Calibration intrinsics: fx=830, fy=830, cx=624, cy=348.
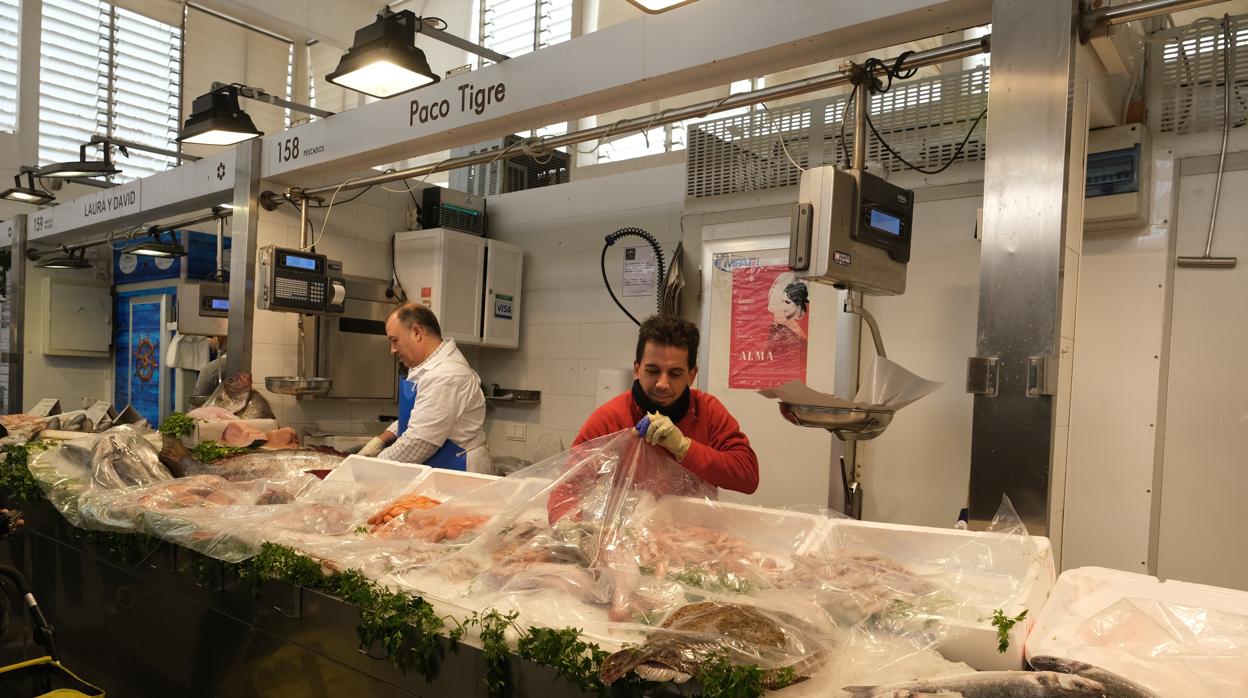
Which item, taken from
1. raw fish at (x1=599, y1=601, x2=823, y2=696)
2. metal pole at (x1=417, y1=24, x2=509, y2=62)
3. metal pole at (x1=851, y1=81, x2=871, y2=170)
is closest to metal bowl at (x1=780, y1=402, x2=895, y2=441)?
metal pole at (x1=851, y1=81, x2=871, y2=170)

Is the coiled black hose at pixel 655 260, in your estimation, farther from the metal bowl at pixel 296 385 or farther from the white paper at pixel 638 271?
the metal bowl at pixel 296 385

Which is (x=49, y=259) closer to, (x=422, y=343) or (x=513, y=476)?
(x=422, y=343)

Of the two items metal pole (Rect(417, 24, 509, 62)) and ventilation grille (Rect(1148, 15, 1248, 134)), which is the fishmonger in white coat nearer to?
metal pole (Rect(417, 24, 509, 62))

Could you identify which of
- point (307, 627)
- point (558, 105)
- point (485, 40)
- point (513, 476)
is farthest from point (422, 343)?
point (485, 40)

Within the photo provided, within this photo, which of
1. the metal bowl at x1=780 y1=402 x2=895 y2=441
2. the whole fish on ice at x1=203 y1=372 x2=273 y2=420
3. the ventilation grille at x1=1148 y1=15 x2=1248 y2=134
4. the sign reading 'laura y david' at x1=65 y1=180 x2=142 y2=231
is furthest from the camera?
the sign reading 'laura y david' at x1=65 y1=180 x2=142 y2=231

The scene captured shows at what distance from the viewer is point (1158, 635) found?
4.90 ft

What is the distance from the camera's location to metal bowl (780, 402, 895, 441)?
3000 millimetres

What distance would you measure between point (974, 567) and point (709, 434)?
45.5 inches

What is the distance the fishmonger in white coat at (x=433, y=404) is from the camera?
397 cm

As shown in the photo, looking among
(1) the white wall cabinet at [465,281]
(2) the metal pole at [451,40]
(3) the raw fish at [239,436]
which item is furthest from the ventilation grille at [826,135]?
(3) the raw fish at [239,436]

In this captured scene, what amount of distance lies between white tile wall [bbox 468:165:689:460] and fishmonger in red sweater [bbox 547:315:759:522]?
2.80 metres

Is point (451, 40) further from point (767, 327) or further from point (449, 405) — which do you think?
point (767, 327)

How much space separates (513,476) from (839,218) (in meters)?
1.39

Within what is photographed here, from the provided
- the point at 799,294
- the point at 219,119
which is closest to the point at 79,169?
the point at 219,119
